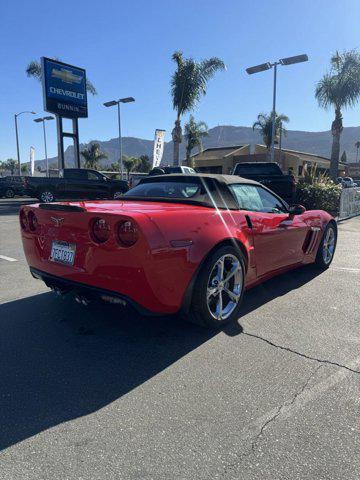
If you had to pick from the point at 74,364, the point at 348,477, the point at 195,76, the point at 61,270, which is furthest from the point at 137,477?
the point at 195,76

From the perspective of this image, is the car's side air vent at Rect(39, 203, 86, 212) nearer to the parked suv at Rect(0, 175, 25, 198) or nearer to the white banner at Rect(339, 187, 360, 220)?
the white banner at Rect(339, 187, 360, 220)

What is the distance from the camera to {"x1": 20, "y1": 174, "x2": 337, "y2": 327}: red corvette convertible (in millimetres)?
2883

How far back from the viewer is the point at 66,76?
20.9m

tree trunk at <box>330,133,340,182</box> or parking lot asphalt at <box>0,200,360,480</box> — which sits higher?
tree trunk at <box>330,133,340,182</box>

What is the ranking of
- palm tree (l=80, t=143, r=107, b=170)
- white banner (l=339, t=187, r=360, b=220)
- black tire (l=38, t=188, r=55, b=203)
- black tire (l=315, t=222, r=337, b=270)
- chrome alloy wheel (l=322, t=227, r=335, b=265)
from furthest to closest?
1. palm tree (l=80, t=143, r=107, b=170)
2. black tire (l=38, t=188, r=55, b=203)
3. white banner (l=339, t=187, r=360, b=220)
4. chrome alloy wheel (l=322, t=227, r=335, b=265)
5. black tire (l=315, t=222, r=337, b=270)

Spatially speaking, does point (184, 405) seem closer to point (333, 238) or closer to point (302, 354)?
point (302, 354)

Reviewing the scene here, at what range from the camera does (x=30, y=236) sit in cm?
368

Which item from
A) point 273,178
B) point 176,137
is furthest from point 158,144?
point 273,178

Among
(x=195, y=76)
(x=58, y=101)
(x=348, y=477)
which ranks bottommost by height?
(x=348, y=477)

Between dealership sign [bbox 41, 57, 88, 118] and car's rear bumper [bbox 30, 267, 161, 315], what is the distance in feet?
62.8

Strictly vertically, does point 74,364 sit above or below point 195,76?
below

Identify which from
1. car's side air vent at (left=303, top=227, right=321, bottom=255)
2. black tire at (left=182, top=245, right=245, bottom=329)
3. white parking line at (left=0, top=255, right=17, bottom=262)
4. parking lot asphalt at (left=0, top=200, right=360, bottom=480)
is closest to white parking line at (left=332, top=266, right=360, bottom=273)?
car's side air vent at (left=303, top=227, right=321, bottom=255)

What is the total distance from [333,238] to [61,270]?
13.9ft

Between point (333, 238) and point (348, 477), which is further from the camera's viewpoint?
point (333, 238)
